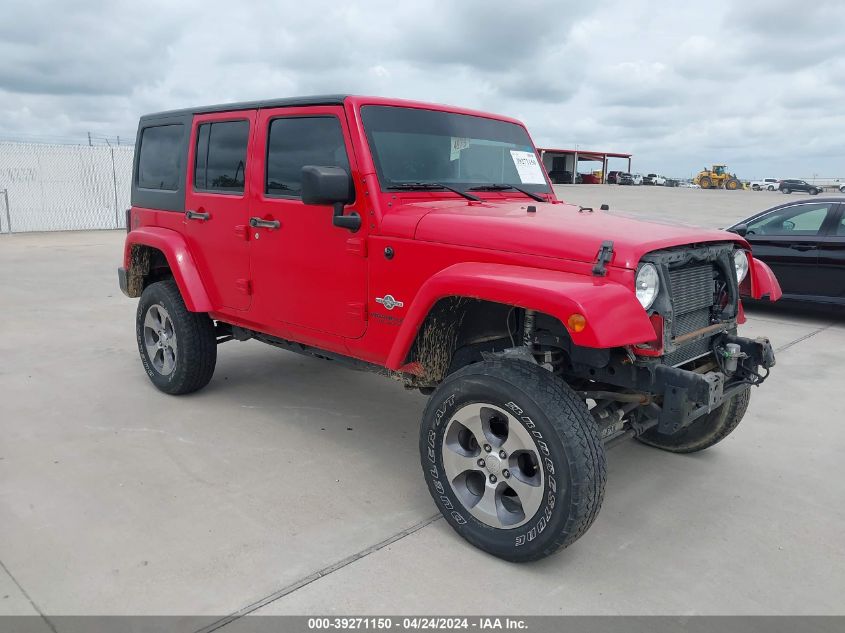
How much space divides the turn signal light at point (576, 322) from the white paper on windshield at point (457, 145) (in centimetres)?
167

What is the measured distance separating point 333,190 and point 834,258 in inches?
263

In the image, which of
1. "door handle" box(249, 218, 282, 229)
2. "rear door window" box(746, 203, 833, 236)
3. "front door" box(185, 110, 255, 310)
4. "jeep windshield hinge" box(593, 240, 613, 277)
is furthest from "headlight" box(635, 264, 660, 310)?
"rear door window" box(746, 203, 833, 236)

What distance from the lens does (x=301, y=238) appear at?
3.83 metres

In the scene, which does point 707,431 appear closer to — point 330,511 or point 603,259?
point 603,259

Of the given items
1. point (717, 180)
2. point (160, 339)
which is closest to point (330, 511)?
point (160, 339)

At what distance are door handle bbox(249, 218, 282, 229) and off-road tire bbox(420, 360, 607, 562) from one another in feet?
5.05

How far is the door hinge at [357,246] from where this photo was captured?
349 cm

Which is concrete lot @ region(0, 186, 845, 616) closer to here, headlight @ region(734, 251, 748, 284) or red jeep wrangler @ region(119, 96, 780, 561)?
red jeep wrangler @ region(119, 96, 780, 561)

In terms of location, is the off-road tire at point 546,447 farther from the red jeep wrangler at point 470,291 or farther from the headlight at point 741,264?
the headlight at point 741,264

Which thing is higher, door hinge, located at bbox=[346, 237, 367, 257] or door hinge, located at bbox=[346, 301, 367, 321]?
door hinge, located at bbox=[346, 237, 367, 257]

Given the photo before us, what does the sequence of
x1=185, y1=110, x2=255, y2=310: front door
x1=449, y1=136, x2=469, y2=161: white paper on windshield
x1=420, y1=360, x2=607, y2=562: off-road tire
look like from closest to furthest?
x1=420, y1=360, x2=607, y2=562: off-road tire → x1=449, y1=136, x2=469, y2=161: white paper on windshield → x1=185, y1=110, x2=255, y2=310: front door

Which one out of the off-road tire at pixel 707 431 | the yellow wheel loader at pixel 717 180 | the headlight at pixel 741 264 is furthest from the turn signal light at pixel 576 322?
the yellow wheel loader at pixel 717 180

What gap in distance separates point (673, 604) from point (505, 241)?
5.38ft

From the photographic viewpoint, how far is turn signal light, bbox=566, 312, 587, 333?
2.55 metres
